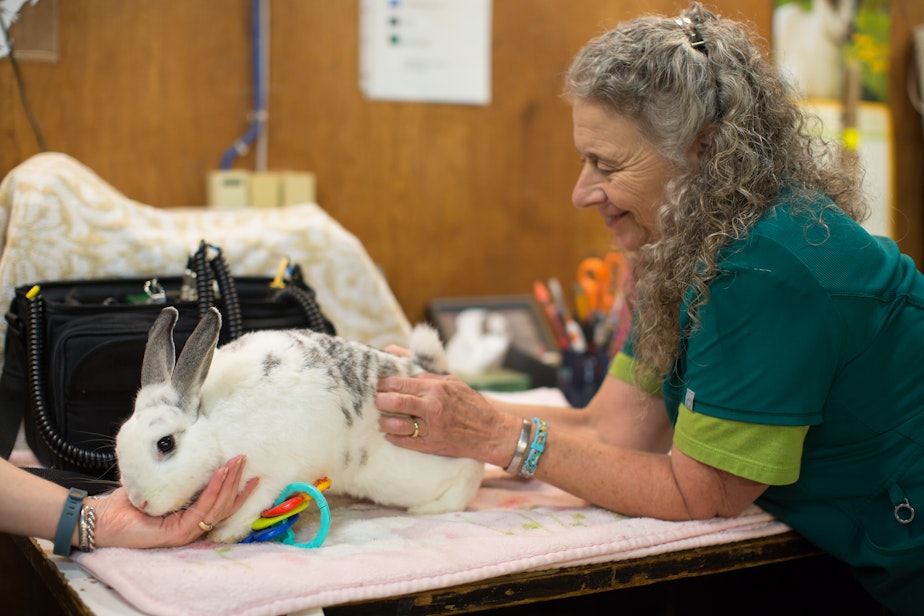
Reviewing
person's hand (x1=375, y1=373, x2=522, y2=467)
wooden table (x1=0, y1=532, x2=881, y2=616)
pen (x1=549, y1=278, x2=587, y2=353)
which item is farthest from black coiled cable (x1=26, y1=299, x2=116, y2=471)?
pen (x1=549, y1=278, x2=587, y2=353)

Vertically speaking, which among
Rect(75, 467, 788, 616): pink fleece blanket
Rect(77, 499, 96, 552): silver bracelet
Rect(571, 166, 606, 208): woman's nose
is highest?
Rect(571, 166, 606, 208): woman's nose

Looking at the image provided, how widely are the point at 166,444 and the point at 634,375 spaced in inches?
30.5

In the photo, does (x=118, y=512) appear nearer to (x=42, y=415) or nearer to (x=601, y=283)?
(x=42, y=415)

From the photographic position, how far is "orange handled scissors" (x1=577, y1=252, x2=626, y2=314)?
2.42m

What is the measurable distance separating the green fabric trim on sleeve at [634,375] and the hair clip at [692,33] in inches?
20.2

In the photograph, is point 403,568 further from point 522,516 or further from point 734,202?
point 734,202

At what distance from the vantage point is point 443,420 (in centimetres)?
125

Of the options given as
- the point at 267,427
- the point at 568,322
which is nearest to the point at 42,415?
the point at 267,427

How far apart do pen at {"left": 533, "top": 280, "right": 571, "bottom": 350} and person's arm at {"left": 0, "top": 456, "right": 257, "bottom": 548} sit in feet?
4.59

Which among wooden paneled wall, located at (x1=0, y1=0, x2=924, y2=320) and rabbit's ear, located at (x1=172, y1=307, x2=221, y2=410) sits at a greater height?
wooden paneled wall, located at (x1=0, y1=0, x2=924, y2=320)

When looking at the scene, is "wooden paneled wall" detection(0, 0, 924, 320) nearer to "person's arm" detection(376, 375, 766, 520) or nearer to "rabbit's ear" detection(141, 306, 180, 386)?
"person's arm" detection(376, 375, 766, 520)

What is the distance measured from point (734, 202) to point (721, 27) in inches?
11.1

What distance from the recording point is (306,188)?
212 cm

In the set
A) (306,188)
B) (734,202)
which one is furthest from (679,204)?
(306,188)
